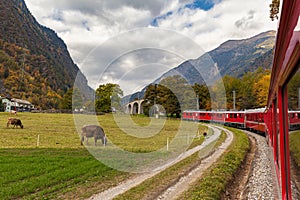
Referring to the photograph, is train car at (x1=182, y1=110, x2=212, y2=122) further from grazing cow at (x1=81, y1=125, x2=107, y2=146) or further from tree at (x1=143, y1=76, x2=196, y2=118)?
grazing cow at (x1=81, y1=125, x2=107, y2=146)

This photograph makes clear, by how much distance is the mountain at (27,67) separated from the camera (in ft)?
307

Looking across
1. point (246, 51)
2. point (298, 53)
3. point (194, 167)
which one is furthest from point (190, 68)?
point (246, 51)

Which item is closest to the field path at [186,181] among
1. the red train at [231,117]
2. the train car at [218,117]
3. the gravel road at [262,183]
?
the gravel road at [262,183]

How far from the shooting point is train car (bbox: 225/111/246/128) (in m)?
30.2

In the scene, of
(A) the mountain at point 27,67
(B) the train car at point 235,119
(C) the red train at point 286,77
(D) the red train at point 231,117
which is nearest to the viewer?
(C) the red train at point 286,77

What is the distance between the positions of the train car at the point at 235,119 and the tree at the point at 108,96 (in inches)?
843

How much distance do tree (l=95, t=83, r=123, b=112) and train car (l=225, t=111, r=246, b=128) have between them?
21.4 m

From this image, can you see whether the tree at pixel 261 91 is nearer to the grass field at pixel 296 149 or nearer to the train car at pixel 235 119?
the train car at pixel 235 119

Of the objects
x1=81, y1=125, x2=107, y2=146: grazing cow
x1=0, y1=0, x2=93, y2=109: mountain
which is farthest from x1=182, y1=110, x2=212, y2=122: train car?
x1=0, y1=0, x2=93, y2=109: mountain

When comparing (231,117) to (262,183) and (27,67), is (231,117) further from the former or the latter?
(27,67)

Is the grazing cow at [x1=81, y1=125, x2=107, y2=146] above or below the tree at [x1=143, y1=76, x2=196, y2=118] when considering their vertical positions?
below

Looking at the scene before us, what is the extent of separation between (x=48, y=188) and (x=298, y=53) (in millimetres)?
6943

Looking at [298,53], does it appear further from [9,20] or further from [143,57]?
[9,20]

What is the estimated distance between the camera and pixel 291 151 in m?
2.93
